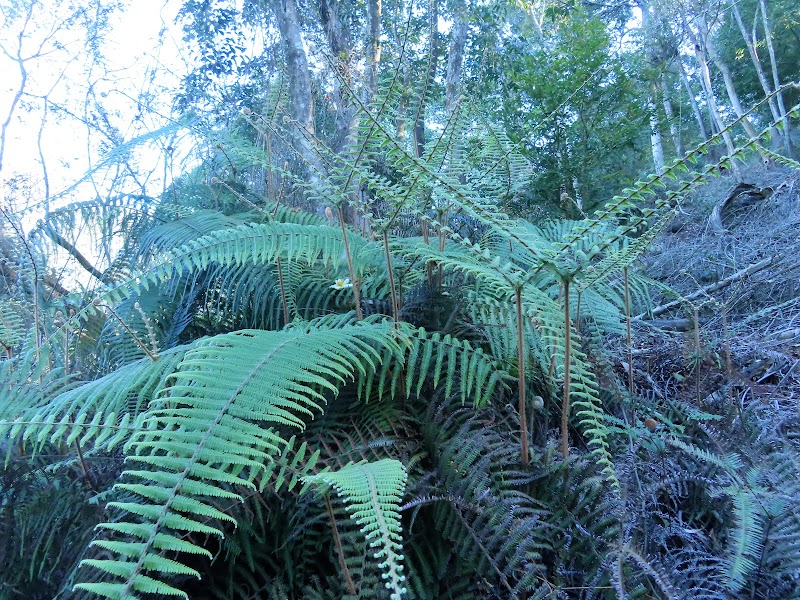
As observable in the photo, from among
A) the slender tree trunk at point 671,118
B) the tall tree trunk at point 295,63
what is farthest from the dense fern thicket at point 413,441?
the slender tree trunk at point 671,118

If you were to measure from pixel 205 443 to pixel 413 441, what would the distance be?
1.78ft

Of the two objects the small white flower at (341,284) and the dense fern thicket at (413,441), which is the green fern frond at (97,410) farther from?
the small white flower at (341,284)

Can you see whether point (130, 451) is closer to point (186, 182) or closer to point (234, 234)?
point (234, 234)

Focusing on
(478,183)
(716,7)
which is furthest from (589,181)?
(716,7)

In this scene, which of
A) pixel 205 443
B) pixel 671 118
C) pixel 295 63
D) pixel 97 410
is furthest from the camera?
pixel 671 118

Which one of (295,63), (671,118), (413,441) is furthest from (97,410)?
(671,118)

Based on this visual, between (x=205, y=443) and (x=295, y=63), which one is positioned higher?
(x=295, y=63)

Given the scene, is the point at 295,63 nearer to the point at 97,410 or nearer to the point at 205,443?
the point at 97,410

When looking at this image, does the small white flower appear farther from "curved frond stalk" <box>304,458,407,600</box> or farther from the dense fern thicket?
"curved frond stalk" <box>304,458,407,600</box>

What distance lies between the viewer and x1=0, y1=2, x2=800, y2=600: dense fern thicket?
787 millimetres

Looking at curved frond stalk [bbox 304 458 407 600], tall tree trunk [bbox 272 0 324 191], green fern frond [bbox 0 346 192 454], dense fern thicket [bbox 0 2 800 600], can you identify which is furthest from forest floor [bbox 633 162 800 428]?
tall tree trunk [bbox 272 0 324 191]

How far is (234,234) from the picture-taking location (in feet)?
4.42

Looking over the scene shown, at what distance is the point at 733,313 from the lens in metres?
2.12

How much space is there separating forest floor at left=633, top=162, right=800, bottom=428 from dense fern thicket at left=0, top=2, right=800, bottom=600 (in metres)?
0.02
